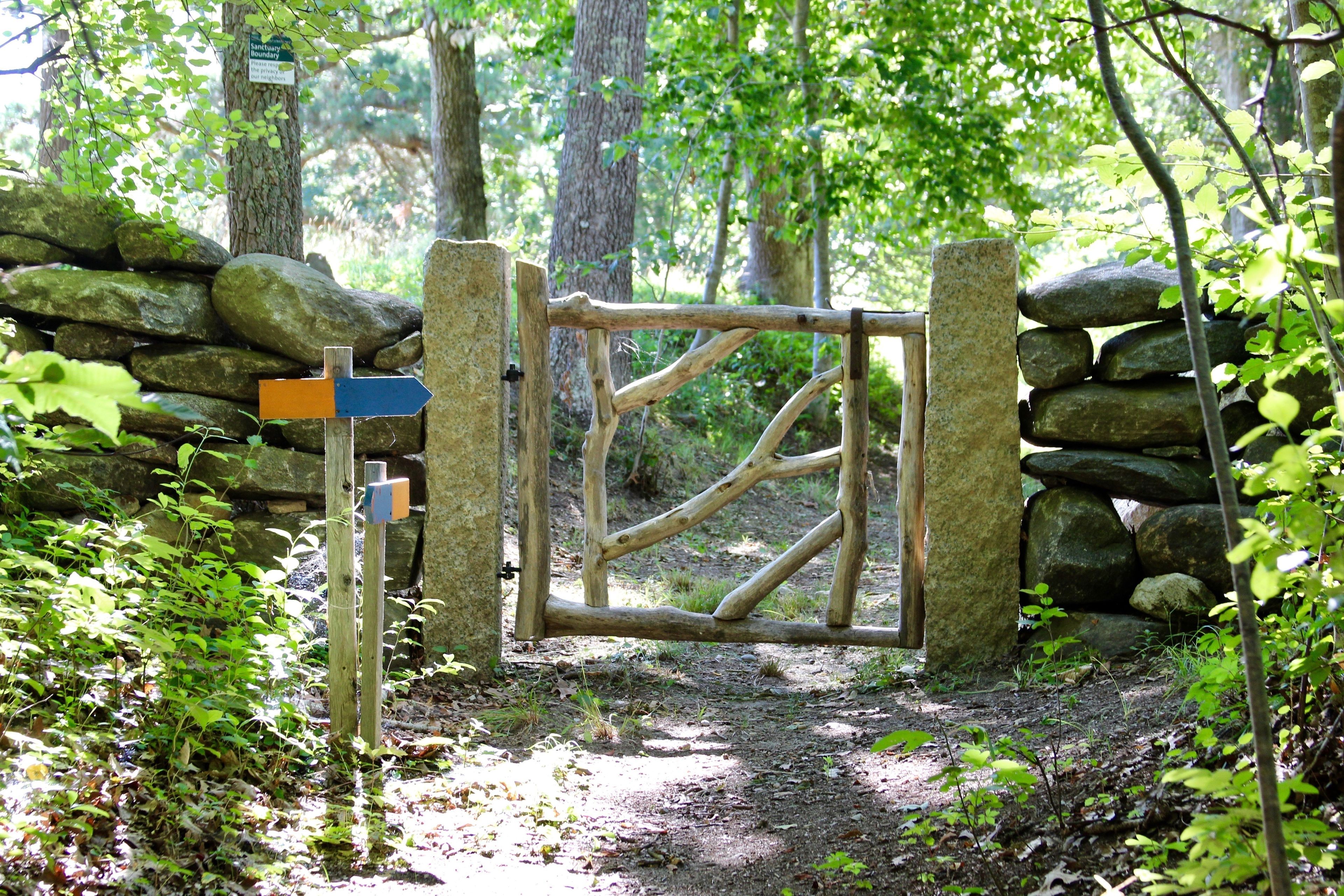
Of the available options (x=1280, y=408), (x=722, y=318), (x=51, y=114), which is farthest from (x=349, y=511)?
(x=51, y=114)

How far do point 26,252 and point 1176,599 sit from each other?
5.12m

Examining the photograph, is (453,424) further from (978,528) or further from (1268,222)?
(1268,222)

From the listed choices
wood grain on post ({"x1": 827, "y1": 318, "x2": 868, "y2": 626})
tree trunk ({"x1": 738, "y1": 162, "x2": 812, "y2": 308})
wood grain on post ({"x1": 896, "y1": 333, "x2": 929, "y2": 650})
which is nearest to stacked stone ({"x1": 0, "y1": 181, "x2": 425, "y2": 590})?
wood grain on post ({"x1": 827, "y1": 318, "x2": 868, "y2": 626})

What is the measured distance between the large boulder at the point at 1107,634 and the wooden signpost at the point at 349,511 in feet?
8.41

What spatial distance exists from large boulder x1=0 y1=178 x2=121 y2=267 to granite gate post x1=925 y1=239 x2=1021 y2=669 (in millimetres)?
3686

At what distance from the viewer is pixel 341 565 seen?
2990mm

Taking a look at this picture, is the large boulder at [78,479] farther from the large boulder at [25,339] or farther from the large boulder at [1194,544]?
the large boulder at [1194,544]

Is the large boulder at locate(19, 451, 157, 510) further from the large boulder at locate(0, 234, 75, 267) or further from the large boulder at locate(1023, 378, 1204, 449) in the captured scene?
the large boulder at locate(1023, 378, 1204, 449)

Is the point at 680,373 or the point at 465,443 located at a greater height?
the point at 680,373

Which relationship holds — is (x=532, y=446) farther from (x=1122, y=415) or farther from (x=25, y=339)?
(x=1122, y=415)

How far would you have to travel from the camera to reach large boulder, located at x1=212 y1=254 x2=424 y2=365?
14.0ft

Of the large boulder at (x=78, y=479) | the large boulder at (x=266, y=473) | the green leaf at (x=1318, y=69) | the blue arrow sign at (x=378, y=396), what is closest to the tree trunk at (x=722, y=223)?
the large boulder at (x=266, y=473)

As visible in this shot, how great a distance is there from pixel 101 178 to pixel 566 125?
428cm

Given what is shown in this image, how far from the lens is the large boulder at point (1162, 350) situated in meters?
3.99
